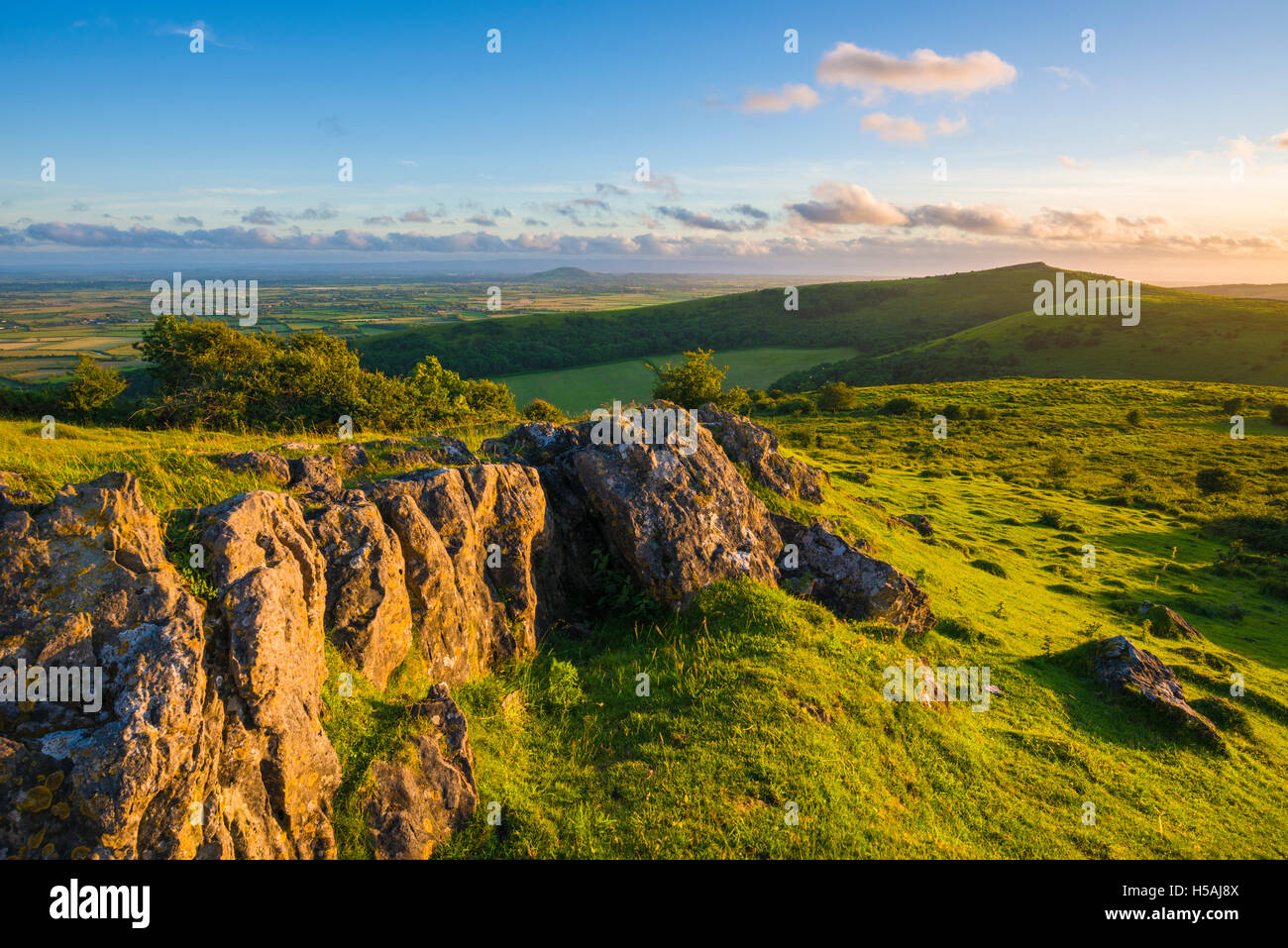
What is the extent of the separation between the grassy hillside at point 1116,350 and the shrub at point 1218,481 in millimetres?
68771

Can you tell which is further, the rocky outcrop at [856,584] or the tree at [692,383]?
the tree at [692,383]

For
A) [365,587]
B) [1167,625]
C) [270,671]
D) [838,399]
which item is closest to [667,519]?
[365,587]

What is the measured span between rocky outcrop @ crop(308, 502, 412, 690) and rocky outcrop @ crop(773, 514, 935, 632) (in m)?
10.8

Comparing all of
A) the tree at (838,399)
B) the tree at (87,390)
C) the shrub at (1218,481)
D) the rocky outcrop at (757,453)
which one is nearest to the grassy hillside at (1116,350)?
the tree at (838,399)

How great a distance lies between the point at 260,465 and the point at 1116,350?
158 meters

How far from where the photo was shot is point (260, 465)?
38.9 feet

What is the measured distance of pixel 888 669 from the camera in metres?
14.1

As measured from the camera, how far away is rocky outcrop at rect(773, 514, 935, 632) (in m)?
16.7

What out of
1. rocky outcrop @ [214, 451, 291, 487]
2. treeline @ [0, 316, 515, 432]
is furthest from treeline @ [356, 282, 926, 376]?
rocky outcrop @ [214, 451, 291, 487]

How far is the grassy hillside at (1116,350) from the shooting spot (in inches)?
4377

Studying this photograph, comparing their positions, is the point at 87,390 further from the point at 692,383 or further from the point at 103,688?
the point at 103,688

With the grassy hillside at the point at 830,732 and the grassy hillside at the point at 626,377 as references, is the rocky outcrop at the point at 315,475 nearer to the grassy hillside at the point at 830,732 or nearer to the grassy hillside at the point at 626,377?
the grassy hillside at the point at 830,732

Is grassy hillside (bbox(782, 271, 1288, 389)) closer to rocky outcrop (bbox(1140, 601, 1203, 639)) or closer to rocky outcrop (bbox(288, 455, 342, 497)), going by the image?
rocky outcrop (bbox(1140, 601, 1203, 639))

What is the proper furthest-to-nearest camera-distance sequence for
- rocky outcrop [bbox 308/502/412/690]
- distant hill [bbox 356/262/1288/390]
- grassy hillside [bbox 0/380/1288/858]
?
distant hill [bbox 356/262/1288/390] → rocky outcrop [bbox 308/502/412/690] → grassy hillside [bbox 0/380/1288/858]
